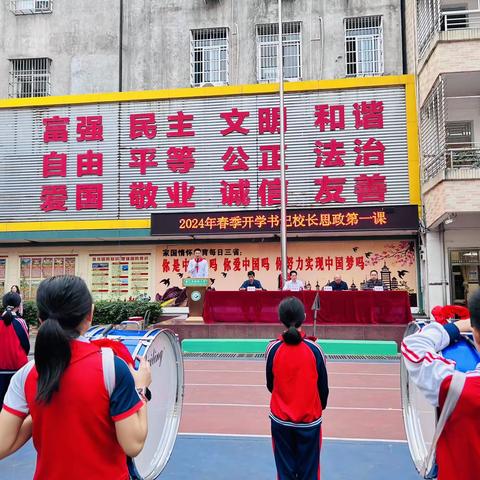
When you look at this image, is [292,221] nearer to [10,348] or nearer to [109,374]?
[10,348]

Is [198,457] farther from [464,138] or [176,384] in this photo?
[464,138]

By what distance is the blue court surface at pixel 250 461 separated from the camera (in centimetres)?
461

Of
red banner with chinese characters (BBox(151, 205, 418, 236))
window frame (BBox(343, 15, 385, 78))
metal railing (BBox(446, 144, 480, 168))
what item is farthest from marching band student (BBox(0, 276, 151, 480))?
window frame (BBox(343, 15, 385, 78))

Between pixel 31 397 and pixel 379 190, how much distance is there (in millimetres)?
16747

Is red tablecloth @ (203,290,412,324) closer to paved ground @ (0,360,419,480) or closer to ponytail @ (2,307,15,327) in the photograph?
A: paved ground @ (0,360,419,480)

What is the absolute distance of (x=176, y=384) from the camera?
427cm

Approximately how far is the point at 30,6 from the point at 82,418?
23.2 m

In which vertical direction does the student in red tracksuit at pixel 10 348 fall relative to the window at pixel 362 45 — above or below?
below

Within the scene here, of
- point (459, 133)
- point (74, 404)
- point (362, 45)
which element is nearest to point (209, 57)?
point (362, 45)

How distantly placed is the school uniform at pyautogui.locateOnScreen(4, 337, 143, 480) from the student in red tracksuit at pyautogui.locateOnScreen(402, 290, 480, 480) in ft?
3.65

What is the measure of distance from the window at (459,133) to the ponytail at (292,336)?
14828mm

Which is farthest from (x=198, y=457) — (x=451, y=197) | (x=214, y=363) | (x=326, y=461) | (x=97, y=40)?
(x=97, y=40)

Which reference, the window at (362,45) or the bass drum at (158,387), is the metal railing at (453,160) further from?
the bass drum at (158,387)

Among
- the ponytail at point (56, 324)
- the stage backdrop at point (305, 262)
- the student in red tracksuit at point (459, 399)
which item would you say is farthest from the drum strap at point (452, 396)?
the stage backdrop at point (305, 262)
